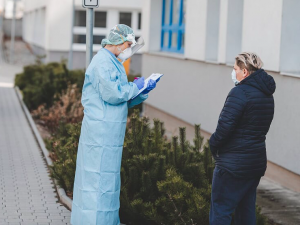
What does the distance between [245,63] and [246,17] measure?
222 inches

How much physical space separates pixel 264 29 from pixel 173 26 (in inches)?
232

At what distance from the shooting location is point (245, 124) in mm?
4879

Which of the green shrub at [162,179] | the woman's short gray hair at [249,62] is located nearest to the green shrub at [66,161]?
the green shrub at [162,179]

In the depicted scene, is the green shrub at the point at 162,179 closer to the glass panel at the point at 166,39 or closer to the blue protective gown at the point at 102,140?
the blue protective gown at the point at 102,140

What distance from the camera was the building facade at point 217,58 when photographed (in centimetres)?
900

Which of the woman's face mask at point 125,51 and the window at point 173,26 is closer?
the woman's face mask at point 125,51

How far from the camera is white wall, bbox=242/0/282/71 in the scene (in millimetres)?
9312

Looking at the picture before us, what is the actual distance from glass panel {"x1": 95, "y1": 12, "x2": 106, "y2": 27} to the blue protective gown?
80.7 feet

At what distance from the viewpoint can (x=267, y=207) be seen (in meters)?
7.66

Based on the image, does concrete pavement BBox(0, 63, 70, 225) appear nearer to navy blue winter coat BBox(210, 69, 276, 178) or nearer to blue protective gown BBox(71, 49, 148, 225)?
blue protective gown BBox(71, 49, 148, 225)

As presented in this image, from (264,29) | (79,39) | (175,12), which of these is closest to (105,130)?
(264,29)

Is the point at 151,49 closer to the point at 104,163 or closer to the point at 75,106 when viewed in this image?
the point at 75,106

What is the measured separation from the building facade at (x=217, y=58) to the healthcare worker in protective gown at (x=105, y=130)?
378 centimetres

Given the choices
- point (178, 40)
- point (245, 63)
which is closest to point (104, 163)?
point (245, 63)
